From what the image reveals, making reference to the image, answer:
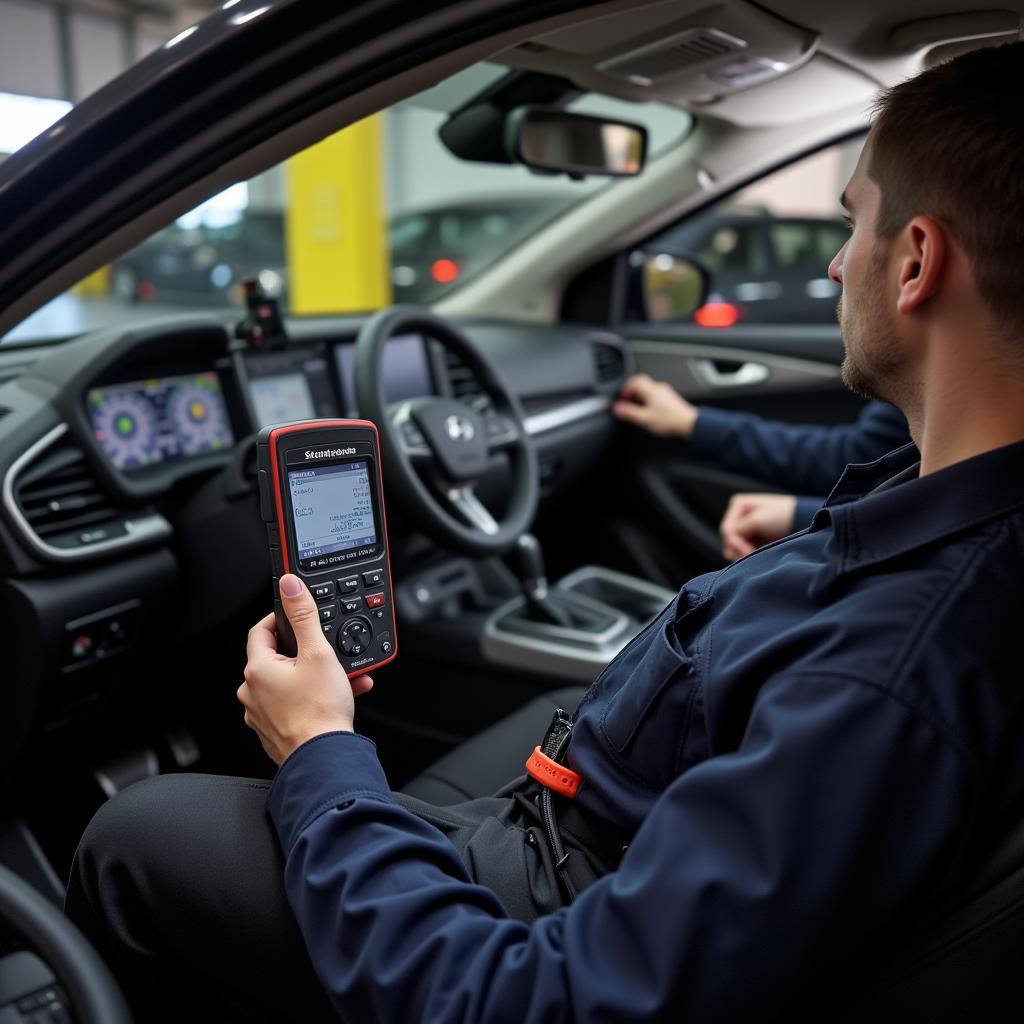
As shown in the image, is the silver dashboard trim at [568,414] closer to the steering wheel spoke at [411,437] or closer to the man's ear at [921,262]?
the steering wheel spoke at [411,437]

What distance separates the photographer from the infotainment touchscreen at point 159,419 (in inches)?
66.6

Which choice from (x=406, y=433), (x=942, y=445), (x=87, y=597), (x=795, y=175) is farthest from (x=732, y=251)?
(x=795, y=175)

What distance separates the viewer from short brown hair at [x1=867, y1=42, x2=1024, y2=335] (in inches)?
29.7

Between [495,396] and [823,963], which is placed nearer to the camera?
[823,963]

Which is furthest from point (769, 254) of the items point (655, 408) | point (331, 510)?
point (331, 510)

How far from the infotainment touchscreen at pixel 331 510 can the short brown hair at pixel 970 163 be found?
23.1 inches

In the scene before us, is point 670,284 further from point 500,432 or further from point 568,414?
point 500,432

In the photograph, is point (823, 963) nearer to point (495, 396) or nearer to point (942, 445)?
point (942, 445)

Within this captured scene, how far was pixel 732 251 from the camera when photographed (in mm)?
6191

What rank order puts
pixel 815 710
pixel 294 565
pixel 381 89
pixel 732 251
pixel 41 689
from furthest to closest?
pixel 732 251
pixel 41 689
pixel 294 565
pixel 381 89
pixel 815 710

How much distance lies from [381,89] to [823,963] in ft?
2.59

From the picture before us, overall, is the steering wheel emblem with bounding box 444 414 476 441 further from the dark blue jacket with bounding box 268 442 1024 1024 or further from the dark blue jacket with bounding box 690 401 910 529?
the dark blue jacket with bounding box 268 442 1024 1024

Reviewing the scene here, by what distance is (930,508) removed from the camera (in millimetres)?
764

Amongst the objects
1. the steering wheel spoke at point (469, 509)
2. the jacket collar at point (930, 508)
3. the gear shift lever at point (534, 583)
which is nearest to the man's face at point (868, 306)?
the jacket collar at point (930, 508)
